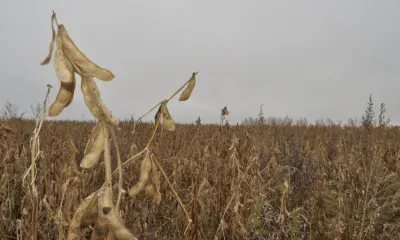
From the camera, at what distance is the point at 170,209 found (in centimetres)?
301

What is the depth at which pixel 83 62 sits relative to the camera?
370mm

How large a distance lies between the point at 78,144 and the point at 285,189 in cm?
521

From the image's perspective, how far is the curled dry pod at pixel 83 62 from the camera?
37 cm

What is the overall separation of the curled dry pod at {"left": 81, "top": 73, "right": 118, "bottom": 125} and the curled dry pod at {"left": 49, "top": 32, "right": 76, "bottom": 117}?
2 cm

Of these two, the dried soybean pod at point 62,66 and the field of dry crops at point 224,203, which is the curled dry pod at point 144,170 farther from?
the field of dry crops at point 224,203

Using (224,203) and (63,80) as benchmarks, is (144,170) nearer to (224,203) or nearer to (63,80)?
(63,80)

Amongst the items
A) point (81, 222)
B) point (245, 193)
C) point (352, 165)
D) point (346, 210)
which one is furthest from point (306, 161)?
point (81, 222)

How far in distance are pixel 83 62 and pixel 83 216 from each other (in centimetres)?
16

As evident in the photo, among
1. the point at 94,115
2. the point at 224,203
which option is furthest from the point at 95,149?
the point at 224,203

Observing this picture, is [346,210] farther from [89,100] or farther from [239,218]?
[89,100]

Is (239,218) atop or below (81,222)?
below

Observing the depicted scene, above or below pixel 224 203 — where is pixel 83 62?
above

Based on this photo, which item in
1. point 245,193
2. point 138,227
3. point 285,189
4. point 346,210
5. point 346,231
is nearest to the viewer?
point 285,189

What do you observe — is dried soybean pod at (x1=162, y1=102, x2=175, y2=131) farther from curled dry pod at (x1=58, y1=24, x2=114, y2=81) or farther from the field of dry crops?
the field of dry crops
